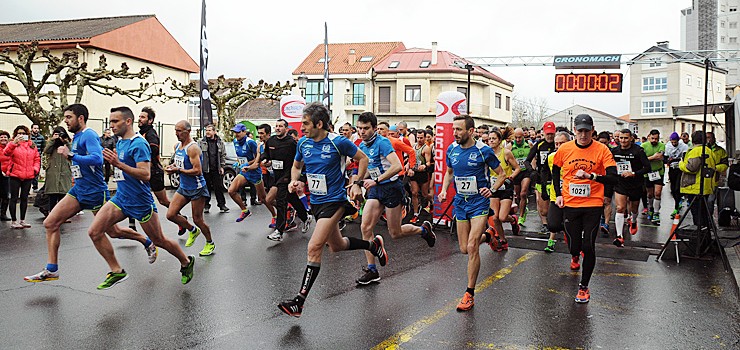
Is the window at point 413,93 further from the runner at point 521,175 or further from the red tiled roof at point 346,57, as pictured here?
the runner at point 521,175

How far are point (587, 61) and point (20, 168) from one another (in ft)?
59.2

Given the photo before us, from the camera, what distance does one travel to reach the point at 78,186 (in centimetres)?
691

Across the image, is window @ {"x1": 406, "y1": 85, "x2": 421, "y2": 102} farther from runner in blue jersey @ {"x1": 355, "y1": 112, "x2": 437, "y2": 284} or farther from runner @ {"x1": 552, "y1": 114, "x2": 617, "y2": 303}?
runner @ {"x1": 552, "y1": 114, "x2": 617, "y2": 303}

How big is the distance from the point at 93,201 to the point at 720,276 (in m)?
7.25

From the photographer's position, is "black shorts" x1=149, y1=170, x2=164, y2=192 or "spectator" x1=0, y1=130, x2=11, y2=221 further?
"spectator" x1=0, y1=130, x2=11, y2=221

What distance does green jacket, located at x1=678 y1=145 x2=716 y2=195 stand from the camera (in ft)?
35.3

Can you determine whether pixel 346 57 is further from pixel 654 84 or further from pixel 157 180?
pixel 157 180

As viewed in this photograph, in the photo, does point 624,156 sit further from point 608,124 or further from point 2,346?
point 608,124

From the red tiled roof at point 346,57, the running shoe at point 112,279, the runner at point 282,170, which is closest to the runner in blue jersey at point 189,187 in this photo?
the runner at point 282,170

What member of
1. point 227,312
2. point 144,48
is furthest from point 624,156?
point 144,48

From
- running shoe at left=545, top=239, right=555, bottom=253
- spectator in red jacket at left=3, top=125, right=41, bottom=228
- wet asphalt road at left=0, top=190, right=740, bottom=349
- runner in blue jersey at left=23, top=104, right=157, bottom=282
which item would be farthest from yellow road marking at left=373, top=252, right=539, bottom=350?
spectator in red jacket at left=3, top=125, right=41, bottom=228

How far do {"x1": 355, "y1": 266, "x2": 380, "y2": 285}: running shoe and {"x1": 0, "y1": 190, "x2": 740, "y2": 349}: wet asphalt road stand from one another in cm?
12

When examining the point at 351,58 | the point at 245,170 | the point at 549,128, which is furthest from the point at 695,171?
the point at 351,58

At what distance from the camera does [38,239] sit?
9914mm
